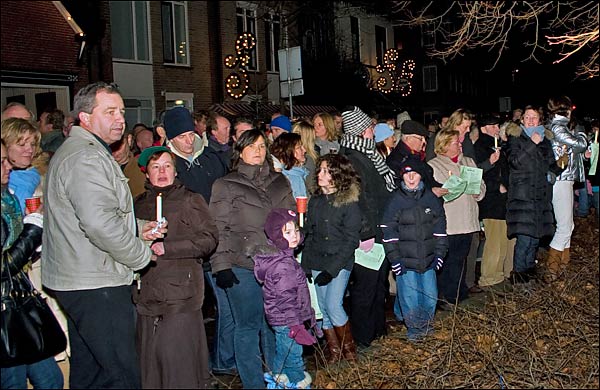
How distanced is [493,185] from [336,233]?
344cm

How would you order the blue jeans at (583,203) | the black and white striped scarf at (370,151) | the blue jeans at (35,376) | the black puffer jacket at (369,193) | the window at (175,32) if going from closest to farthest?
the blue jeans at (35,376)
the black puffer jacket at (369,193)
the black and white striped scarf at (370,151)
the blue jeans at (583,203)
the window at (175,32)

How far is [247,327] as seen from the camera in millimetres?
5609

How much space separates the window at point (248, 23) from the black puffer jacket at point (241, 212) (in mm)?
20049

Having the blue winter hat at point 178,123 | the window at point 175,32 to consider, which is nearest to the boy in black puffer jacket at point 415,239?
the blue winter hat at point 178,123

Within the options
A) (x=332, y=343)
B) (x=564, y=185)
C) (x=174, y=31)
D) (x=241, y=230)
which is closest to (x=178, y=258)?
(x=241, y=230)

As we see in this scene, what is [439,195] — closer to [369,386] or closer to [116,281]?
[369,386]

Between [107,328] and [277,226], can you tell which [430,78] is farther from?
[107,328]

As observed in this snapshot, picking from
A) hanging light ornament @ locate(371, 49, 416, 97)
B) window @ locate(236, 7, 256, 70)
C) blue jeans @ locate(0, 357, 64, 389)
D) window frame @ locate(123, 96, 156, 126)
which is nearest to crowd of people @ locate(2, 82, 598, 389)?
blue jeans @ locate(0, 357, 64, 389)

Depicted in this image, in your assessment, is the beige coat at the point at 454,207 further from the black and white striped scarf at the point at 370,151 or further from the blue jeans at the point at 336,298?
the blue jeans at the point at 336,298

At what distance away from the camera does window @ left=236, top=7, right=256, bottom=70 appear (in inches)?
1004

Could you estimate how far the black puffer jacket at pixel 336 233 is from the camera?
6.39 m

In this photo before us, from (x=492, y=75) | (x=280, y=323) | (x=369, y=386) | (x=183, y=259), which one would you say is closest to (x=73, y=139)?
(x=183, y=259)

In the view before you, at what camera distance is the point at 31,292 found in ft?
15.4

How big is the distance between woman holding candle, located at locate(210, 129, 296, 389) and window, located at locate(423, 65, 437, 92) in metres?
41.9
